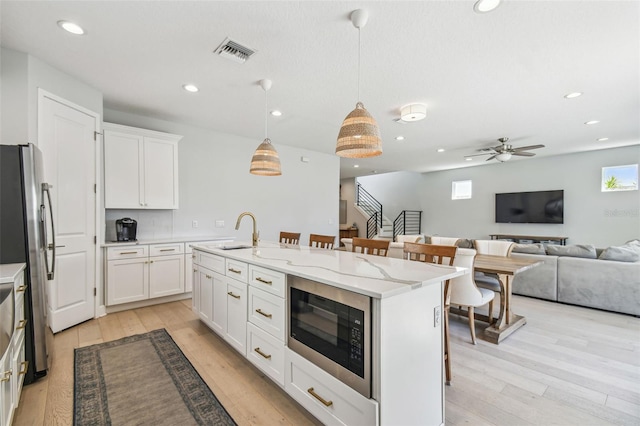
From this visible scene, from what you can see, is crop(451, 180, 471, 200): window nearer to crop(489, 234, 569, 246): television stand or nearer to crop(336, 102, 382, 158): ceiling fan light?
crop(489, 234, 569, 246): television stand

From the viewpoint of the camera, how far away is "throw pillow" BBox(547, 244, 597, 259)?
155 inches

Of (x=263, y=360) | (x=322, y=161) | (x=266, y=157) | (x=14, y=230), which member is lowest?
(x=263, y=360)

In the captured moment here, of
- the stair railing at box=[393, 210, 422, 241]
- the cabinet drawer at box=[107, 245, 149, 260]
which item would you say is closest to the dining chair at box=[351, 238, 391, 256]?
the cabinet drawer at box=[107, 245, 149, 260]

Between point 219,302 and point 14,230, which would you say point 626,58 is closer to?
point 219,302

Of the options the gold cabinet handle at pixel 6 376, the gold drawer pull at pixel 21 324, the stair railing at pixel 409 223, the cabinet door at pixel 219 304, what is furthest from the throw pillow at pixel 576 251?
the gold drawer pull at pixel 21 324

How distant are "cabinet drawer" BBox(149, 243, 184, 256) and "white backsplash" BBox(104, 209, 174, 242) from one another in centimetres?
41

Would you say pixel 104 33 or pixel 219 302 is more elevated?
pixel 104 33

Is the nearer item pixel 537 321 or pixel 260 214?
pixel 537 321

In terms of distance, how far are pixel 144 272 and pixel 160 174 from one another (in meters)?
1.37

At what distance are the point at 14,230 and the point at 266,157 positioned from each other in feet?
6.35

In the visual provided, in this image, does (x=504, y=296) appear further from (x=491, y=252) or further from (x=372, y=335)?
(x=372, y=335)

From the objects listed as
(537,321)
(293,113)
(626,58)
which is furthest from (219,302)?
(626,58)

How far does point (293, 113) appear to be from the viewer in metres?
4.03

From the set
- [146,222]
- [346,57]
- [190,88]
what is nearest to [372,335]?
[346,57]
